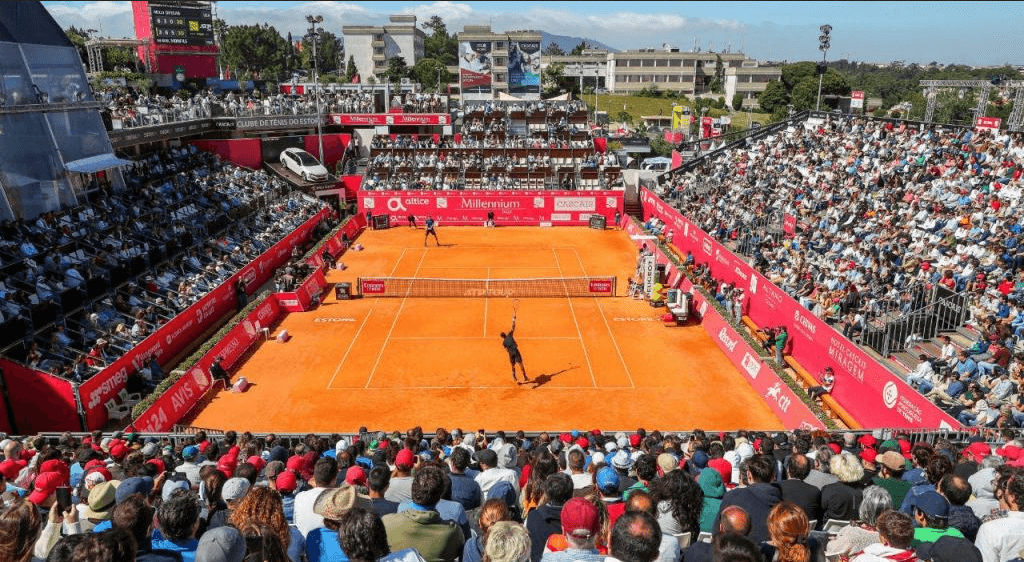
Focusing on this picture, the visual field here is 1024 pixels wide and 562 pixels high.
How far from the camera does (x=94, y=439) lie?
13867 mm

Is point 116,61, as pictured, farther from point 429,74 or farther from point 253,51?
point 429,74

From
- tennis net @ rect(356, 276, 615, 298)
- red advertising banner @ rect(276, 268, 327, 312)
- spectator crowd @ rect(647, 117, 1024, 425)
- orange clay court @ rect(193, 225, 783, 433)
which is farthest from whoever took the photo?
tennis net @ rect(356, 276, 615, 298)

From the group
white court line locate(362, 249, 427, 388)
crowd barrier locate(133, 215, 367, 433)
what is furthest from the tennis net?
crowd barrier locate(133, 215, 367, 433)

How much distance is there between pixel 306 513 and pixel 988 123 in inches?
1449

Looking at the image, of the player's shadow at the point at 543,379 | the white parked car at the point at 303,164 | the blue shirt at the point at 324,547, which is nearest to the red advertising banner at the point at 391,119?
the white parked car at the point at 303,164

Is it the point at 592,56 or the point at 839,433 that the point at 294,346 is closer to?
the point at 839,433

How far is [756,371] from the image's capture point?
72.5 ft

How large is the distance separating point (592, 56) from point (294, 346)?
144 m

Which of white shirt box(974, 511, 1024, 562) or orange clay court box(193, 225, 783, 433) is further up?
white shirt box(974, 511, 1024, 562)

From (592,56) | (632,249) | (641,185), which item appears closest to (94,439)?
(632,249)

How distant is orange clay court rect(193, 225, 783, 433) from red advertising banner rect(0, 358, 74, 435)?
3.33 m

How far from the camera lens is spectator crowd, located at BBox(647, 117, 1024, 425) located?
59.4 feet

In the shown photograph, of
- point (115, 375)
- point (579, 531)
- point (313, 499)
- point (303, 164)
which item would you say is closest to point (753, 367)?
point (313, 499)

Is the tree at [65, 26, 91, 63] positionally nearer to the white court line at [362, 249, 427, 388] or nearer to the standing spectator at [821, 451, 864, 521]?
the white court line at [362, 249, 427, 388]
